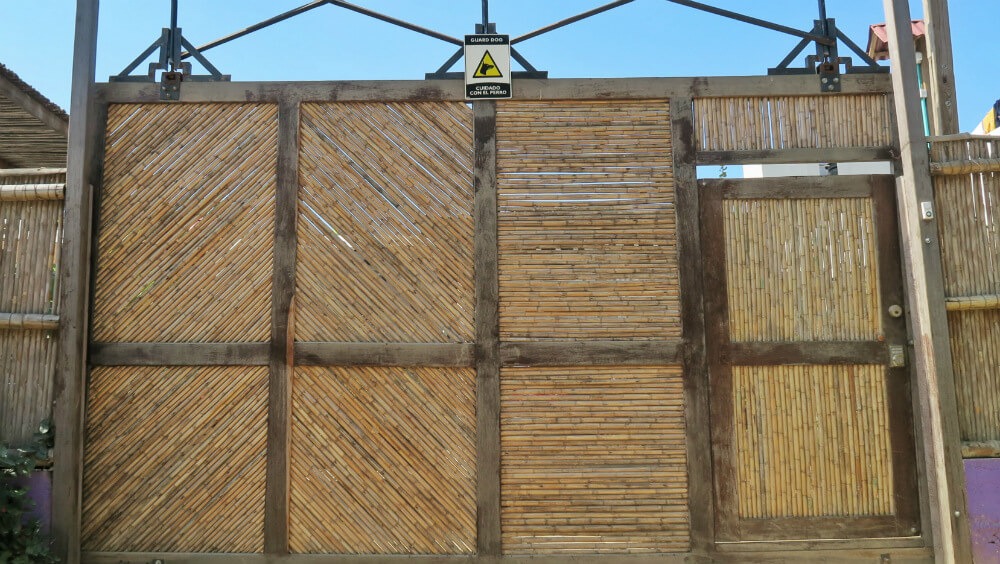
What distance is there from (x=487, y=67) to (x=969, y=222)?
344 centimetres

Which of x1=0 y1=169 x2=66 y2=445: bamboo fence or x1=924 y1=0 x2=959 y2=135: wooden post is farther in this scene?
x1=924 y1=0 x2=959 y2=135: wooden post

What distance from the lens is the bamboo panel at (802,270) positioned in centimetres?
433

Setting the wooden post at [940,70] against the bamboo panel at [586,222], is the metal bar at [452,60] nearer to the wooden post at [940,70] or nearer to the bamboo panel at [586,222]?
the bamboo panel at [586,222]

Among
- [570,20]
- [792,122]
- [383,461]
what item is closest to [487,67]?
[570,20]

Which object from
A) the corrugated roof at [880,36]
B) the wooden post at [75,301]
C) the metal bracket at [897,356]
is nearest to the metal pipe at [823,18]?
the corrugated roof at [880,36]

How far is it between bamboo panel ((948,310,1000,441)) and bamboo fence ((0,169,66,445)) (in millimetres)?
5984

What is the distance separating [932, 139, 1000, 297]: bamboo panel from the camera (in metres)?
4.25

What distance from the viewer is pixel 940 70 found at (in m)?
4.75

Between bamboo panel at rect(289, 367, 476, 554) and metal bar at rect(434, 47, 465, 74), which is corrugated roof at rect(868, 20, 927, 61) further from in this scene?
bamboo panel at rect(289, 367, 476, 554)

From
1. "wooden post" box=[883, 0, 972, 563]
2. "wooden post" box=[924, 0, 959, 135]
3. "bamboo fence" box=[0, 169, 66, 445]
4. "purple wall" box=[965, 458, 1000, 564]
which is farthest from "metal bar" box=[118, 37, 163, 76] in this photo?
"purple wall" box=[965, 458, 1000, 564]

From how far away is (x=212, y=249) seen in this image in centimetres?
441

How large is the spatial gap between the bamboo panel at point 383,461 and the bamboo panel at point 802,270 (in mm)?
1984

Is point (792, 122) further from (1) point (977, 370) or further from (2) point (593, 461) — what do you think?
(2) point (593, 461)

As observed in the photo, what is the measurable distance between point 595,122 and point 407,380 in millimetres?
2218
